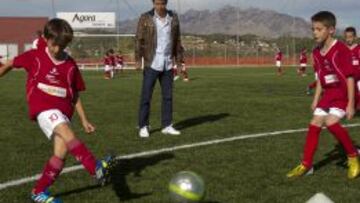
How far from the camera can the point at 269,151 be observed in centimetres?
834

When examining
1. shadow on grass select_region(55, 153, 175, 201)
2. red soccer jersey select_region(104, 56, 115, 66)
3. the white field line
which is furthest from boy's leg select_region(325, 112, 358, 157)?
red soccer jersey select_region(104, 56, 115, 66)

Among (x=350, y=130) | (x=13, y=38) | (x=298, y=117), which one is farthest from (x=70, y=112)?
(x=13, y=38)

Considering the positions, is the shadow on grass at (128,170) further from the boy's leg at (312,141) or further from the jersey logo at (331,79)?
the jersey logo at (331,79)

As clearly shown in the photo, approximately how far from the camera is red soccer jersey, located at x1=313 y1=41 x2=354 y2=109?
270 inches

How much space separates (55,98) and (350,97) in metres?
3.07

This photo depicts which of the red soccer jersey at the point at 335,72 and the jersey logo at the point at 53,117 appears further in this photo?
the red soccer jersey at the point at 335,72

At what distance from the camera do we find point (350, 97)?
6.79 metres

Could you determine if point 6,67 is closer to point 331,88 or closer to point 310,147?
point 310,147

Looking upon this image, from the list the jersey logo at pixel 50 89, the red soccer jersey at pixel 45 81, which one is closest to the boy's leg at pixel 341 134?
the red soccer jersey at pixel 45 81

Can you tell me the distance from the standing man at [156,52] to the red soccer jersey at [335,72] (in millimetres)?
3582

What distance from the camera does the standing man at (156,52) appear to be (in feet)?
33.0

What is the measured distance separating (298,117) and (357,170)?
591 centimetres

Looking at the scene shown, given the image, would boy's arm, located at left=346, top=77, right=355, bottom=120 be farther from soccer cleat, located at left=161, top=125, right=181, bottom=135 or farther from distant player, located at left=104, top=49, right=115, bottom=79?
distant player, located at left=104, top=49, right=115, bottom=79

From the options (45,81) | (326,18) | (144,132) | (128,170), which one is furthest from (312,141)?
(144,132)
